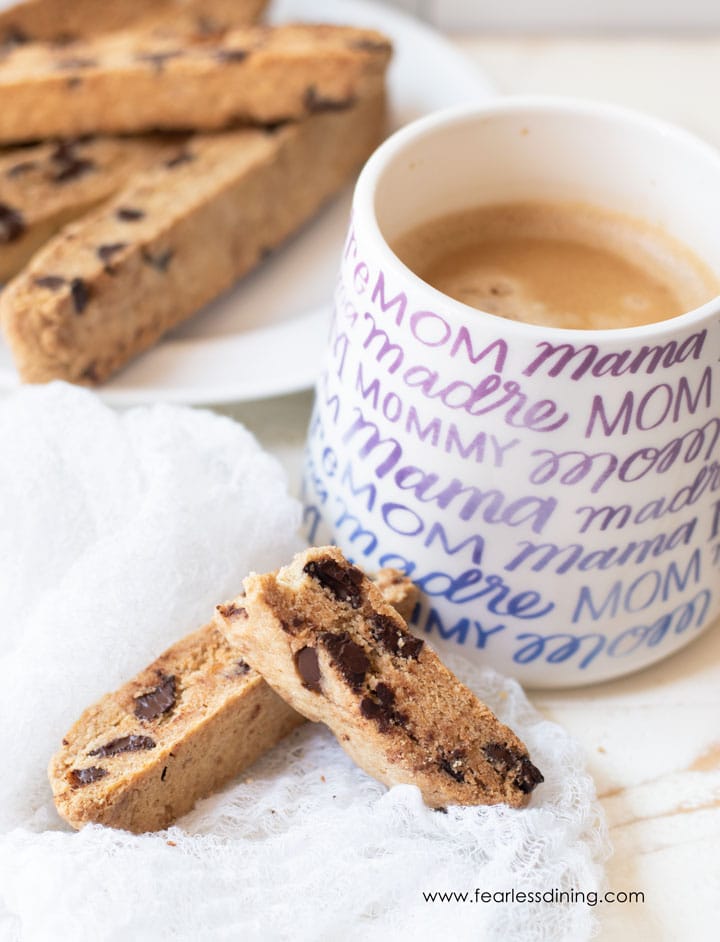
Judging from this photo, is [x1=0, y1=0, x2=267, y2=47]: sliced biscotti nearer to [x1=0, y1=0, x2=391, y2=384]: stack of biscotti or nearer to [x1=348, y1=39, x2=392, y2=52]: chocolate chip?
[x1=0, y1=0, x2=391, y2=384]: stack of biscotti

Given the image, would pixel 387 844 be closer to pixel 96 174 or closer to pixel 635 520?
pixel 635 520

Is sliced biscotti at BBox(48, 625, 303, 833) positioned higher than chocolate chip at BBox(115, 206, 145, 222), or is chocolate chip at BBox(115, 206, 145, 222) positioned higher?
chocolate chip at BBox(115, 206, 145, 222)

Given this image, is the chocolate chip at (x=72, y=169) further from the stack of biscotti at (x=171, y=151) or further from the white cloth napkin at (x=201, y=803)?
the white cloth napkin at (x=201, y=803)

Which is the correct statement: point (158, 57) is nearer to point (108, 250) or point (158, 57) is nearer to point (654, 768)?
point (108, 250)

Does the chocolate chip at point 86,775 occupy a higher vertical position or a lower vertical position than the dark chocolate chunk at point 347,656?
lower

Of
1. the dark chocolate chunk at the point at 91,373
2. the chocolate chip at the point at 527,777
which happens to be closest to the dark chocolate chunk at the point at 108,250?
the dark chocolate chunk at the point at 91,373

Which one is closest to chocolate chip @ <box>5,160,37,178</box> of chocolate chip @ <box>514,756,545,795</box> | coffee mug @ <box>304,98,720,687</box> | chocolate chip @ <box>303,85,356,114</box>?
chocolate chip @ <box>303,85,356,114</box>

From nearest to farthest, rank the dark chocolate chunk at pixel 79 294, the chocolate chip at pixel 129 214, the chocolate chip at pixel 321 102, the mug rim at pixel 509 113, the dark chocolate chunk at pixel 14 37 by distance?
the mug rim at pixel 509 113 → the dark chocolate chunk at pixel 79 294 → the chocolate chip at pixel 129 214 → the chocolate chip at pixel 321 102 → the dark chocolate chunk at pixel 14 37

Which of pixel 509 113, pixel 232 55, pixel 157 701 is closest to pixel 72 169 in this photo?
pixel 232 55
